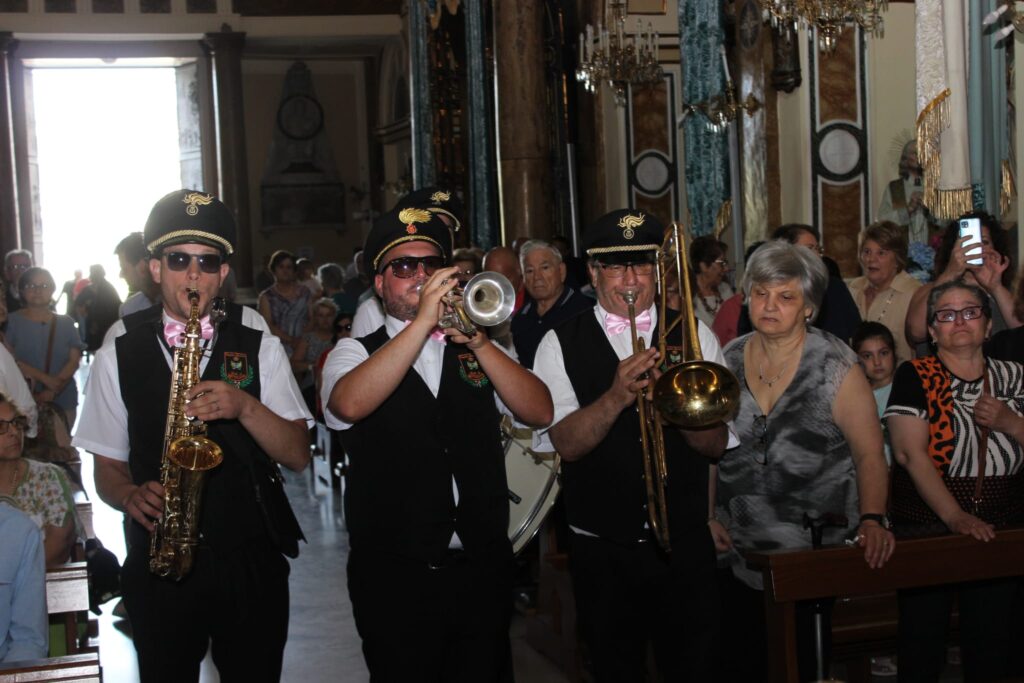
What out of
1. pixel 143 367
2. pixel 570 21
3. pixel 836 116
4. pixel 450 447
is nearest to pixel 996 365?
pixel 450 447

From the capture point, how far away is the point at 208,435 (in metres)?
3.45

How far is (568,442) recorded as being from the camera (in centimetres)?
375

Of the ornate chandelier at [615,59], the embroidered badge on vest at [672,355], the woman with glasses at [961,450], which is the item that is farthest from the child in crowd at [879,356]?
the ornate chandelier at [615,59]

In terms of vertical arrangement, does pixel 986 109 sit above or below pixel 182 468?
above

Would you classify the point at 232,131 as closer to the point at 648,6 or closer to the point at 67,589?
the point at 648,6

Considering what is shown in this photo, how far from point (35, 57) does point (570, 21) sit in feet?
43.5

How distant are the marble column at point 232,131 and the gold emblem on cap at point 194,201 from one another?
20923 mm

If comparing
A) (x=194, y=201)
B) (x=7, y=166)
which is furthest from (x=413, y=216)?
(x=7, y=166)

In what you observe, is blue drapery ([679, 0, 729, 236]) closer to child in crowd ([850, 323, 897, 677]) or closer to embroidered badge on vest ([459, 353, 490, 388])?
child in crowd ([850, 323, 897, 677])

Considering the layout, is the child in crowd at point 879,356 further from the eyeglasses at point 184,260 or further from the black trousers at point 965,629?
the eyeglasses at point 184,260

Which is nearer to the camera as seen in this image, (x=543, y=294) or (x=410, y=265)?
(x=410, y=265)

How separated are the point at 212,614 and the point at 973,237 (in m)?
3.39

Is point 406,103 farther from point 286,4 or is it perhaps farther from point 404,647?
point 404,647

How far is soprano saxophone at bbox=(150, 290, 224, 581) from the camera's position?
3301 millimetres
